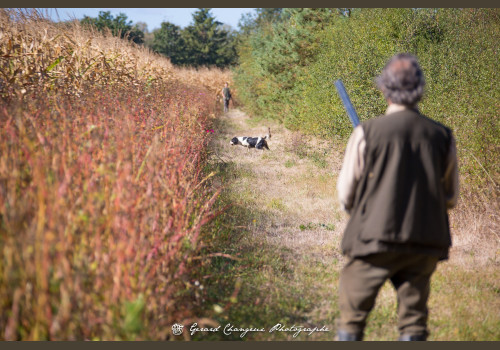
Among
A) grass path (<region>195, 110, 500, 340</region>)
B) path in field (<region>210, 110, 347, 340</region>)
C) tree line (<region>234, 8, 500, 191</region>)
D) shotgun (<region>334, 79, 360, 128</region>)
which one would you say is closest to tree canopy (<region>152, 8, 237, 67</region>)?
tree line (<region>234, 8, 500, 191</region>)

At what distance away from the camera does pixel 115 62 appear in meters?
8.66

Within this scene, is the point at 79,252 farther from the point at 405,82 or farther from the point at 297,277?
the point at 297,277

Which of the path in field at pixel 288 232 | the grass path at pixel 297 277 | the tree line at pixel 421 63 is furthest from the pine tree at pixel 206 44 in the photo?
the grass path at pixel 297 277

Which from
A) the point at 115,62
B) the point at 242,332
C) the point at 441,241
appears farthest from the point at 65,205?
the point at 115,62

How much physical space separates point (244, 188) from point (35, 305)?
18.9 feet

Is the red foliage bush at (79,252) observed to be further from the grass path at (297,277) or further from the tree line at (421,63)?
the tree line at (421,63)

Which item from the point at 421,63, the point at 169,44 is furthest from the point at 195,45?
the point at 421,63

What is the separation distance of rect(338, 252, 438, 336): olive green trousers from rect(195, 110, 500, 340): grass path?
0.85 m

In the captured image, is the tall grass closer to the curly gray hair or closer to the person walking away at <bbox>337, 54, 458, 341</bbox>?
the person walking away at <bbox>337, 54, 458, 341</bbox>

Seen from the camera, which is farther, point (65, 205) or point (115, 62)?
point (115, 62)

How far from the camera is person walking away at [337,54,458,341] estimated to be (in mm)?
2174

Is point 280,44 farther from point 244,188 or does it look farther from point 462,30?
point 244,188

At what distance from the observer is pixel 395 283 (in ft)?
7.98

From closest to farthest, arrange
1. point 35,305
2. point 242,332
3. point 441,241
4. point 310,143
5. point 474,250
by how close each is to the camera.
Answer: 1. point 35,305
2. point 441,241
3. point 242,332
4. point 474,250
5. point 310,143
